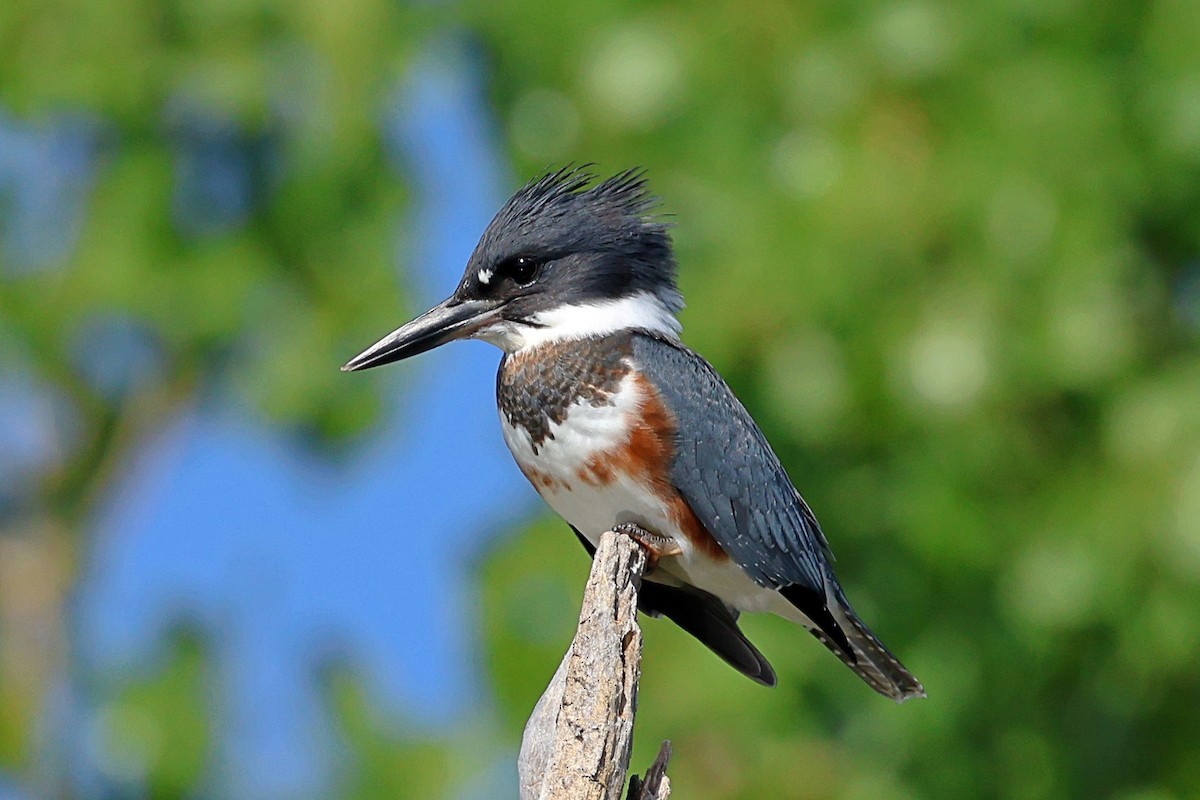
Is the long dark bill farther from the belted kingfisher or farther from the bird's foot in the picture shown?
the bird's foot

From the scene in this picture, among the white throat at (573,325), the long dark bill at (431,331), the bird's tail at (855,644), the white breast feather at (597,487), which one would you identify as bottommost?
the bird's tail at (855,644)

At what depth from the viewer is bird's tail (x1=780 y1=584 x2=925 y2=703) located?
2.81m

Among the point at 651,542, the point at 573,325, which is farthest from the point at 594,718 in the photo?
the point at 573,325

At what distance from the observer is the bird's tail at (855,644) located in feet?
9.21

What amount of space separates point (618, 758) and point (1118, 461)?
2356 millimetres

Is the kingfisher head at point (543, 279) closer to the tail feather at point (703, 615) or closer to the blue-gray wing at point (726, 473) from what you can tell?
the blue-gray wing at point (726, 473)

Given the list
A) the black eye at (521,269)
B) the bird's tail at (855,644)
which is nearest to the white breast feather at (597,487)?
the bird's tail at (855,644)

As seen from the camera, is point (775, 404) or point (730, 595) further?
point (775, 404)

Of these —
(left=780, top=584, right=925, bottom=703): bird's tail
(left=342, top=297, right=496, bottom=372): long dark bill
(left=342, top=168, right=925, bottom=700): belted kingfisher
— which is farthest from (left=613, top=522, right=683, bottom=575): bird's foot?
(left=342, top=297, right=496, bottom=372): long dark bill

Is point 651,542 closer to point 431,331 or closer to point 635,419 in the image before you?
point 635,419

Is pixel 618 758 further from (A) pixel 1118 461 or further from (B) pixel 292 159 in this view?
(B) pixel 292 159

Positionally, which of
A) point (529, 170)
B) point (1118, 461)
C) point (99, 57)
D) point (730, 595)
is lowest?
point (1118, 461)

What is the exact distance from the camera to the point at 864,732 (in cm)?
433

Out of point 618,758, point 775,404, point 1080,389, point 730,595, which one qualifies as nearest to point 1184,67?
point 1080,389
